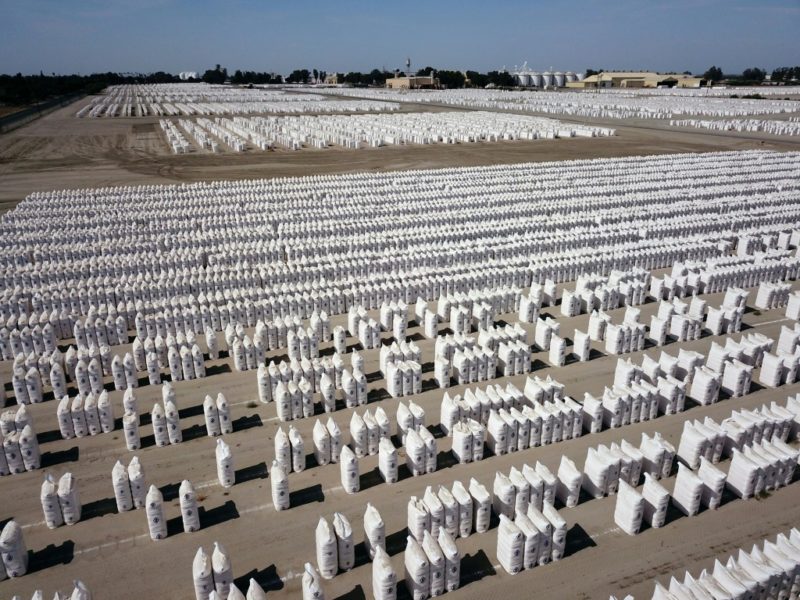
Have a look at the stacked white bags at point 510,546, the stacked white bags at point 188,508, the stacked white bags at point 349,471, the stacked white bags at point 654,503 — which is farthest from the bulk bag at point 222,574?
the stacked white bags at point 654,503

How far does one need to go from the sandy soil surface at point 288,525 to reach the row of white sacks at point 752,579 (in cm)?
93

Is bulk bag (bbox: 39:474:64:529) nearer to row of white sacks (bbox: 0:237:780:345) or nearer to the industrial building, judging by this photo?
row of white sacks (bbox: 0:237:780:345)

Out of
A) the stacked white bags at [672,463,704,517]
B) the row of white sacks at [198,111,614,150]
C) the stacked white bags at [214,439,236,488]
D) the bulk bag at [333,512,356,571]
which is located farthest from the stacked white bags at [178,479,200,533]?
the row of white sacks at [198,111,614,150]

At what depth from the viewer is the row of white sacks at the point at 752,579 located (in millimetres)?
7211

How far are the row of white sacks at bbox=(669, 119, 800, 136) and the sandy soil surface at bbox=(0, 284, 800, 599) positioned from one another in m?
60.0

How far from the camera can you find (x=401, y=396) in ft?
42.2

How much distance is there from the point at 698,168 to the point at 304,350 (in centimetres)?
3228

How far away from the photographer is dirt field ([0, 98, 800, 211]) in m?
37.7

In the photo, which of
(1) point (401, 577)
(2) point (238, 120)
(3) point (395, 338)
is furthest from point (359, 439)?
(2) point (238, 120)

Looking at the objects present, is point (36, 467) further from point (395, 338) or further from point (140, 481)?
Answer: point (395, 338)

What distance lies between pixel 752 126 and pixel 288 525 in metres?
70.5

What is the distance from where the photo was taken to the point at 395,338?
50.4ft

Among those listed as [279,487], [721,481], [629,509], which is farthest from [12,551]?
[721,481]

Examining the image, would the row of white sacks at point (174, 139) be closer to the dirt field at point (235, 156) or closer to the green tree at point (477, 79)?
the dirt field at point (235, 156)
